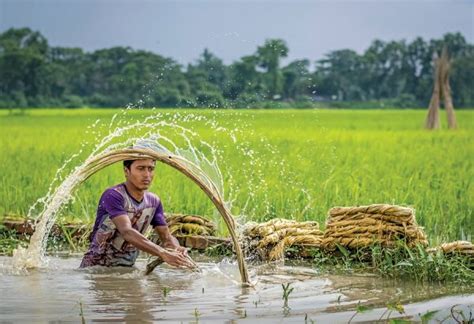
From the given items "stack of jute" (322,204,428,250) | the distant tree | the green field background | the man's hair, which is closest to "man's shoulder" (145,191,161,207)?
the man's hair

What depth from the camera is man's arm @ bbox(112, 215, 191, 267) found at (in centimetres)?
628

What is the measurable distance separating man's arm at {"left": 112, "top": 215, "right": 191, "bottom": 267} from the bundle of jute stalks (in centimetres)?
169

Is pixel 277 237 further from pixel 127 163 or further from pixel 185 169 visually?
pixel 185 169

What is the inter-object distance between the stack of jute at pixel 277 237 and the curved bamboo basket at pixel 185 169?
1.21 metres

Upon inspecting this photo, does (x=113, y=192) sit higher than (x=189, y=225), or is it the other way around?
(x=113, y=192)

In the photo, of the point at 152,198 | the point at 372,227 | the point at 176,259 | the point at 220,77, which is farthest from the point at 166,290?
the point at 220,77

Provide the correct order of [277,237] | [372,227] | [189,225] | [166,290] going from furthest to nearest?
[189,225] → [277,237] → [372,227] → [166,290]

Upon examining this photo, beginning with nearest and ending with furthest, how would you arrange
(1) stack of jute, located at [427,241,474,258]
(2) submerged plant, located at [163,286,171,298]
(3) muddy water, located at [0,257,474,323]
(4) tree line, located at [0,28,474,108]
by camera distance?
(3) muddy water, located at [0,257,474,323]
(2) submerged plant, located at [163,286,171,298]
(1) stack of jute, located at [427,241,474,258]
(4) tree line, located at [0,28,474,108]

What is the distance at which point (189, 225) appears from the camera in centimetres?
849

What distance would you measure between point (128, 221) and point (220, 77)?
40.9 meters

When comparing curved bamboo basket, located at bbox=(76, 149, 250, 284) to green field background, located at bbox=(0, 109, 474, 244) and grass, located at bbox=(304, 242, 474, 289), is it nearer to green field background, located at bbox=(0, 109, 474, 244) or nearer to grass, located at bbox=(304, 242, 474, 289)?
green field background, located at bbox=(0, 109, 474, 244)

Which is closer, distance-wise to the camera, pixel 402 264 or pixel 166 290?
pixel 166 290

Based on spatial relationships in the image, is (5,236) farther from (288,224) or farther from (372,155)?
(372,155)

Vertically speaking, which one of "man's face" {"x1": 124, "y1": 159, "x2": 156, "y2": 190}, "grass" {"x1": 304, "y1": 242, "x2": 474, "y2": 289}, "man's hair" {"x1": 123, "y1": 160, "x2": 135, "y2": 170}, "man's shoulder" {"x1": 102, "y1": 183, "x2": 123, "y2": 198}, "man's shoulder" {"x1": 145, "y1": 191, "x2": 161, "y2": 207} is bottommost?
"grass" {"x1": 304, "y1": 242, "x2": 474, "y2": 289}
